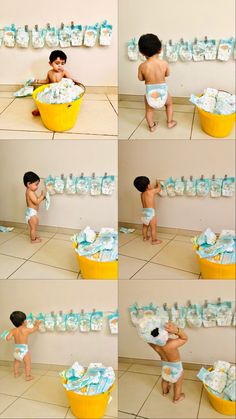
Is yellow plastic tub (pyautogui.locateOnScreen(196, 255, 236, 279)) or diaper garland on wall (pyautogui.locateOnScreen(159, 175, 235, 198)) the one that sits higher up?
diaper garland on wall (pyautogui.locateOnScreen(159, 175, 235, 198))

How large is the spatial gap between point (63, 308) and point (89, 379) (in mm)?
231

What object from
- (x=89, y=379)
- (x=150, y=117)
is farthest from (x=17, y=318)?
(x=150, y=117)

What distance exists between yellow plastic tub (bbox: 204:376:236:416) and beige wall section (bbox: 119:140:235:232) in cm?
49

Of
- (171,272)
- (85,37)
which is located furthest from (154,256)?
(85,37)

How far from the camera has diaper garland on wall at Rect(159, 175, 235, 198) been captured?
144cm

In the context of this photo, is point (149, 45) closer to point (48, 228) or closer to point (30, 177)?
point (30, 177)

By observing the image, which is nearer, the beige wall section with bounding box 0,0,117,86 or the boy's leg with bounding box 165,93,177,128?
the boy's leg with bounding box 165,93,177,128

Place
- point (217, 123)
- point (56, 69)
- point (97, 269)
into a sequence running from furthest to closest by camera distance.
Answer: point (56, 69) → point (97, 269) → point (217, 123)

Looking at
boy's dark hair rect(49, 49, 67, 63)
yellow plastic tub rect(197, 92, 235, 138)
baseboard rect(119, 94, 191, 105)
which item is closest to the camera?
yellow plastic tub rect(197, 92, 235, 138)

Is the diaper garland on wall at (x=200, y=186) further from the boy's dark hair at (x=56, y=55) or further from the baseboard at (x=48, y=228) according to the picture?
the boy's dark hair at (x=56, y=55)

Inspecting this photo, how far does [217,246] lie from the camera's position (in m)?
1.46

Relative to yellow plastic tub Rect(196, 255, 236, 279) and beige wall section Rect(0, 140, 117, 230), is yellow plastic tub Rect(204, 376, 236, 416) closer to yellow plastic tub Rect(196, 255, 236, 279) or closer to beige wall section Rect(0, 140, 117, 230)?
yellow plastic tub Rect(196, 255, 236, 279)

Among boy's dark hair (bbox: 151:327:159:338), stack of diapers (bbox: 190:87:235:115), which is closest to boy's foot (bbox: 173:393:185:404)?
boy's dark hair (bbox: 151:327:159:338)

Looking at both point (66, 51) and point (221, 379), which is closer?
point (221, 379)
